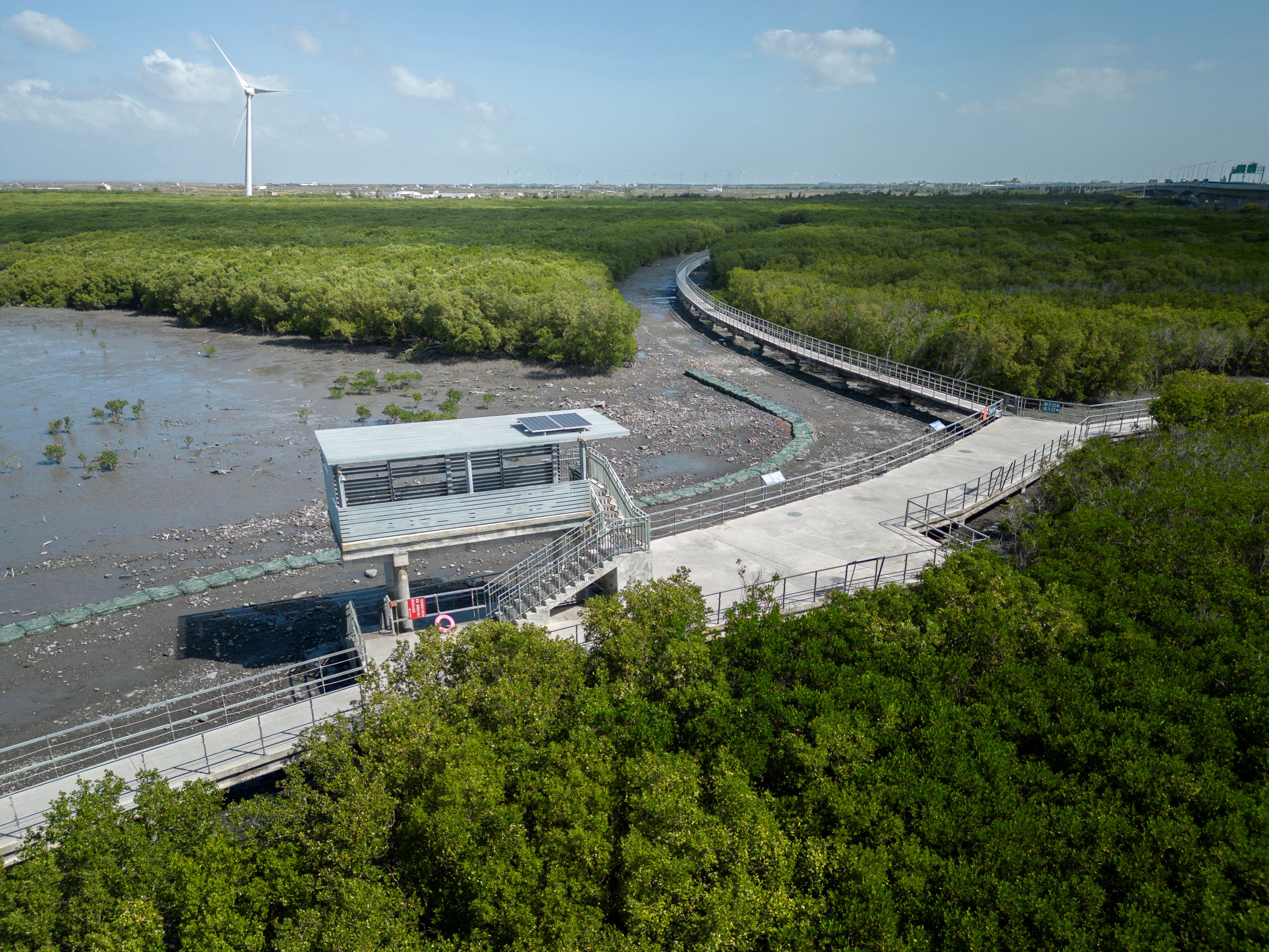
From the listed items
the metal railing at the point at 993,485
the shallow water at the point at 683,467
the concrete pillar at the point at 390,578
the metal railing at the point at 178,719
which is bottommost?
the metal railing at the point at 178,719

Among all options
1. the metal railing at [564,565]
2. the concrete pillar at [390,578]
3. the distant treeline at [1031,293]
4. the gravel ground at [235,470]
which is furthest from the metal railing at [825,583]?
the distant treeline at [1031,293]

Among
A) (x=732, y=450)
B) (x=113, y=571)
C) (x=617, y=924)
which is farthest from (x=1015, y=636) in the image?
(x=113, y=571)

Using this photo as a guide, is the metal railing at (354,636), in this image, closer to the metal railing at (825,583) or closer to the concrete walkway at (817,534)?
the metal railing at (825,583)

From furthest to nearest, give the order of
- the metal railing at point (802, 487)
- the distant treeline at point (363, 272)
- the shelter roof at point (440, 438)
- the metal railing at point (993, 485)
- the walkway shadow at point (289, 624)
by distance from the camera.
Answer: the distant treeline at point (363, 272) < the metal railing at point (802, 487) < the metal railing at point (993, 485) < the walkway shadow at point (289, 624) < the shelter roof at point (440, 438)

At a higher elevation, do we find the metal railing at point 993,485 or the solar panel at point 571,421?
the solar panel at point 571,421

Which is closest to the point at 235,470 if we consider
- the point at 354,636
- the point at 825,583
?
the point at 354,636

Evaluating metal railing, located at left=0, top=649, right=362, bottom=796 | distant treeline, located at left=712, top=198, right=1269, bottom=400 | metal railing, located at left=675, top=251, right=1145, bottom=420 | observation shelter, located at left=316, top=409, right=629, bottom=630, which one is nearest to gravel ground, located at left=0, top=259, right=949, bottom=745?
metal railing, located at left=0, top=649, right=362, bottom=796

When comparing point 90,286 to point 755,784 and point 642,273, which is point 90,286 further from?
point 755,784

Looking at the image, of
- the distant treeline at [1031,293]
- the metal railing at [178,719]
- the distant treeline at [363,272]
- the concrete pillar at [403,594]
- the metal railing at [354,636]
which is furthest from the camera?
the distant treeline at [363,272]
